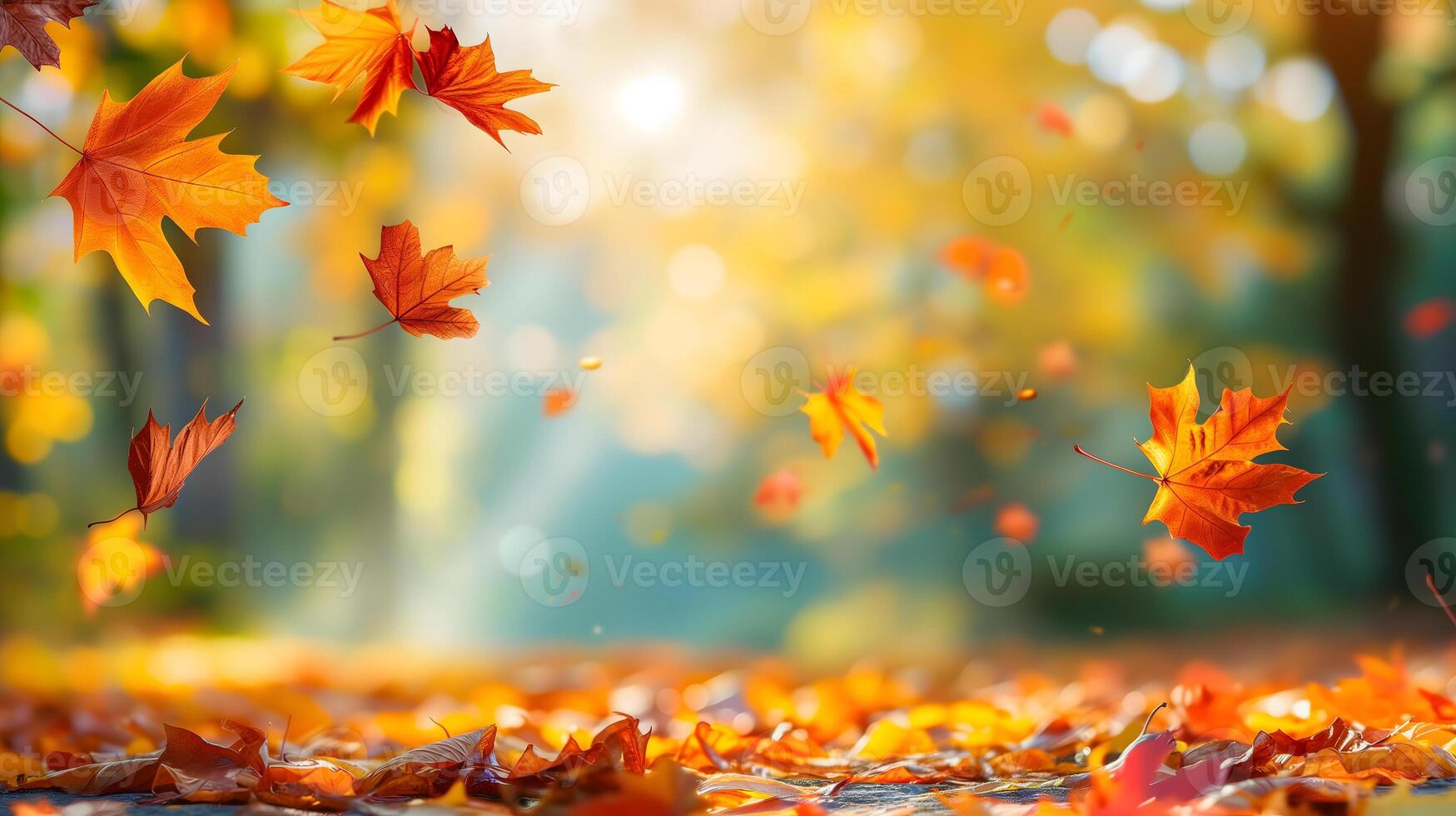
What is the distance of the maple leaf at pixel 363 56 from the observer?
114cm

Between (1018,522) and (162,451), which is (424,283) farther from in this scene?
(1018,522)

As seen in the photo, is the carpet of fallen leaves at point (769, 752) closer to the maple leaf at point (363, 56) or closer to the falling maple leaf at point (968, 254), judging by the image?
the maple leaf at point (363, 56)

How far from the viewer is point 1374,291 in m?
4.17

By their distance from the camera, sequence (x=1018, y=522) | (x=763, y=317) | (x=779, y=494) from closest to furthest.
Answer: (x=1018, y=522) < (x=763, y=317) < (x=779, y=494)

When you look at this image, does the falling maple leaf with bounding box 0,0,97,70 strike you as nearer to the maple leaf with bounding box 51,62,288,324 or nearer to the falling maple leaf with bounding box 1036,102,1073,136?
the maple leaf with bounding box 51,62,288,324

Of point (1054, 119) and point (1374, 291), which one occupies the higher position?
point (1054, 119)

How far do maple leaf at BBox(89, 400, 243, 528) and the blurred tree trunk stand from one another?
445 centimetres

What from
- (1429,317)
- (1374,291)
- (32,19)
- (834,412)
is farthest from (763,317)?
(32,19)

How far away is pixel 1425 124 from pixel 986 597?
3393mm

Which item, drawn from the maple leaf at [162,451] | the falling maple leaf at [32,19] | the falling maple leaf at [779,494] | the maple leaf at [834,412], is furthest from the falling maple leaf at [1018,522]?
the falling maple leaf at [32,19]

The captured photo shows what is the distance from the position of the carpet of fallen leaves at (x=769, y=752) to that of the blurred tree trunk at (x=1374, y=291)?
5.78 ft

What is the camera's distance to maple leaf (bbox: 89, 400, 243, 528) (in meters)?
1.09

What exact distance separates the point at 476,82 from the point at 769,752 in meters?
1.01

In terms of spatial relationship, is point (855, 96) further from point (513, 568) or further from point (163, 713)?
point (163, 713)
